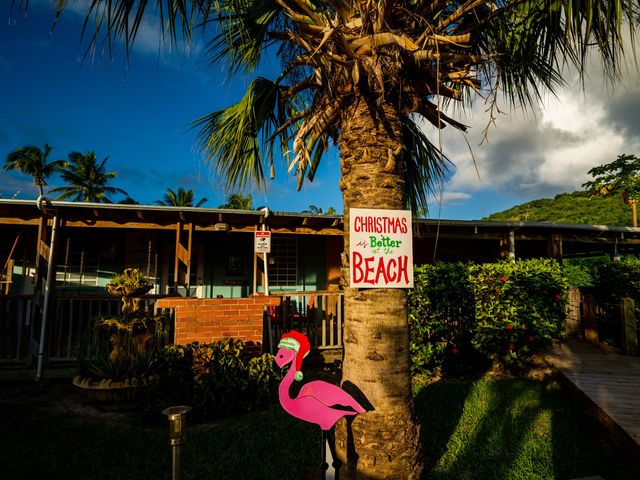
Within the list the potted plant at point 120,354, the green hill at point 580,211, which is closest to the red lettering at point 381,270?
the potted plant at point 120,354

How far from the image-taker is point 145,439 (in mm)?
3564

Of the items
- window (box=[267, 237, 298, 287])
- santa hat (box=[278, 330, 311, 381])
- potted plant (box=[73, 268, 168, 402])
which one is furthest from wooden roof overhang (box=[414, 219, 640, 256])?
santa hat (box=[278, 330, 311, 381])

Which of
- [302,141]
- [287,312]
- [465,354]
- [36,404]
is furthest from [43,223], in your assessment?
[465,354]

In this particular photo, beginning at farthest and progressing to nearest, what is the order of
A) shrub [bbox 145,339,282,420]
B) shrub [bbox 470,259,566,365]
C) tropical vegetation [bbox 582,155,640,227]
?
1. tropical vegetation [bbox 582,155,640,227]
2. shrub [bbox 470,259,566,365]
3. shrub [bbox 145,339,282,420]

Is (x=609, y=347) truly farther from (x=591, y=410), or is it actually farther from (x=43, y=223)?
(x=43, y=223)

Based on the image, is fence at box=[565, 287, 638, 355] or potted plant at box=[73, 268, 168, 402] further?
fence at box=[565, 287, 638, 355]

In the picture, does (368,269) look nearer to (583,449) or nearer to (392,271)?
(392,271)

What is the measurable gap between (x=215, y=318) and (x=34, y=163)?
131 ft

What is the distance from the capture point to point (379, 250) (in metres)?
2.48

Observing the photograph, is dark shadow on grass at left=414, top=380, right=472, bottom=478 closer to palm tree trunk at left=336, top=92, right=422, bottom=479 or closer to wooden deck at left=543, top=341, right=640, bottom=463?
palm tree trunk at left=336, top=92, right=422, bottom=479

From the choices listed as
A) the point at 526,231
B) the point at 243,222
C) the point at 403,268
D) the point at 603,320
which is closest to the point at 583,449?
the point at 403,268

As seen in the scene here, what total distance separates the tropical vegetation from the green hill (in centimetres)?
262

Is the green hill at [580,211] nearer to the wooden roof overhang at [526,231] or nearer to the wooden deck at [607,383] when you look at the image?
the wooden roof overhang at [526,231]

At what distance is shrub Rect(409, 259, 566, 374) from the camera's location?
5363mm
